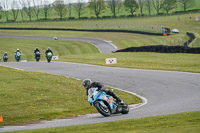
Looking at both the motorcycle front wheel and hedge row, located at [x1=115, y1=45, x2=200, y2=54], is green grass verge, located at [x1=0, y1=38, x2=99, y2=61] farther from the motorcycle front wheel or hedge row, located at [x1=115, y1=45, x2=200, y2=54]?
the motorcycle front wheel

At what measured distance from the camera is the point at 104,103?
44.5 ft

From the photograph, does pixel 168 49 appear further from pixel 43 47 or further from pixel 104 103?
pixel 43 47

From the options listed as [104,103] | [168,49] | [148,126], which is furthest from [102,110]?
[168,49]

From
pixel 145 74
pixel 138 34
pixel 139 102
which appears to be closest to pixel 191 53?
pixel 145 74

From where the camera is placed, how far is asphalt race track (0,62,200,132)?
1324cm

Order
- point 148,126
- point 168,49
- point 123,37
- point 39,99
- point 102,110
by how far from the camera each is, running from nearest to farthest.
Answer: point 148,126 → point 102,110 → point 39,99 → point 168,49 → point 123,37

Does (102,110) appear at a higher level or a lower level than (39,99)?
higher

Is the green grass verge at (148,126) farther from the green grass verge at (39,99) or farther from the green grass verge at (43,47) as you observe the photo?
the green grass verge at (43,47)

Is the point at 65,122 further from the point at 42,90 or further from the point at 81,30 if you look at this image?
the point at 81,30

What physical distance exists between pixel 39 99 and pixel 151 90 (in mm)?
6199

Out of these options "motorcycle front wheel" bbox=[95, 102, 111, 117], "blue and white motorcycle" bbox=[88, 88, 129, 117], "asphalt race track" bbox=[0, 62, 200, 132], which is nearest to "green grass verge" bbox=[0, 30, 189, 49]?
"asphalt race track" bbox=[0, 62, 200, 132]

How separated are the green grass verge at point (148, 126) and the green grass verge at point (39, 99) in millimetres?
3172

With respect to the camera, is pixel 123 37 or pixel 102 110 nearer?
pixel 102 110

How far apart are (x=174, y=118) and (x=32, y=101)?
23.0ft
